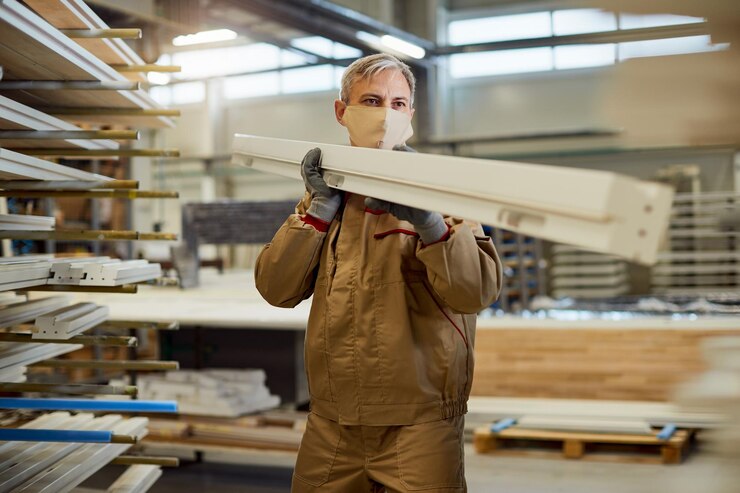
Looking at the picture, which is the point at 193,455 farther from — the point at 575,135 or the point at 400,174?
the point at 575,135

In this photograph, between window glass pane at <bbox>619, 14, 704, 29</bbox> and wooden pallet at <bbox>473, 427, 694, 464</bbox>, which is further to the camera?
wooden pallet at <bbox>473, 427, 694, 464</bbox>

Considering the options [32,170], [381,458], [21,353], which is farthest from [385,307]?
[21,353]

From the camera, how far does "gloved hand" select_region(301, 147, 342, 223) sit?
2.23 metres

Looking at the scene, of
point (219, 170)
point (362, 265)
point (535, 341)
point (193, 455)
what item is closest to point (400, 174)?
point (362, 265)

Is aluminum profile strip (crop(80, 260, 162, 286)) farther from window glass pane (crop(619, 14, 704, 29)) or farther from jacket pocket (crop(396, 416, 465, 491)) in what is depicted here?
window glass pane (crop(619, 14, 704, 29))

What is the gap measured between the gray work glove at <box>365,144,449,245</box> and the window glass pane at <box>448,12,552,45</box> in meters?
13.4

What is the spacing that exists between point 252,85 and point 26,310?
1591 centimetres

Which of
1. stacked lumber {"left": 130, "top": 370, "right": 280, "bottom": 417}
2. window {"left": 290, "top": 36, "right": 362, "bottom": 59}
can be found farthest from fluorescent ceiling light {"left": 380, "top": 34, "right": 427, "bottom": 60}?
stacked lumber {"left": 130, "top": 370, "right": 280, "bottom": 417}

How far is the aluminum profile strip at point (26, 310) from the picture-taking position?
303 centimetres

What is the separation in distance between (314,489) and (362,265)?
64 cm

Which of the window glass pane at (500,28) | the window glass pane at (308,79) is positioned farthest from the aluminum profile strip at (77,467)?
the window glass pane at (308,79)

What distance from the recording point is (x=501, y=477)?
5070mm

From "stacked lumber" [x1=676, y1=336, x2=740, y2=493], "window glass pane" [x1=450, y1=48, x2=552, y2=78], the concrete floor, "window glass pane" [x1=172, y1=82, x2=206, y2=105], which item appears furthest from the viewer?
"window glass pane" [x1=172, y1=82, x2=206, y2=105]

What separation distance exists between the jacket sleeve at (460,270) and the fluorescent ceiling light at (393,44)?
10.2 metres
